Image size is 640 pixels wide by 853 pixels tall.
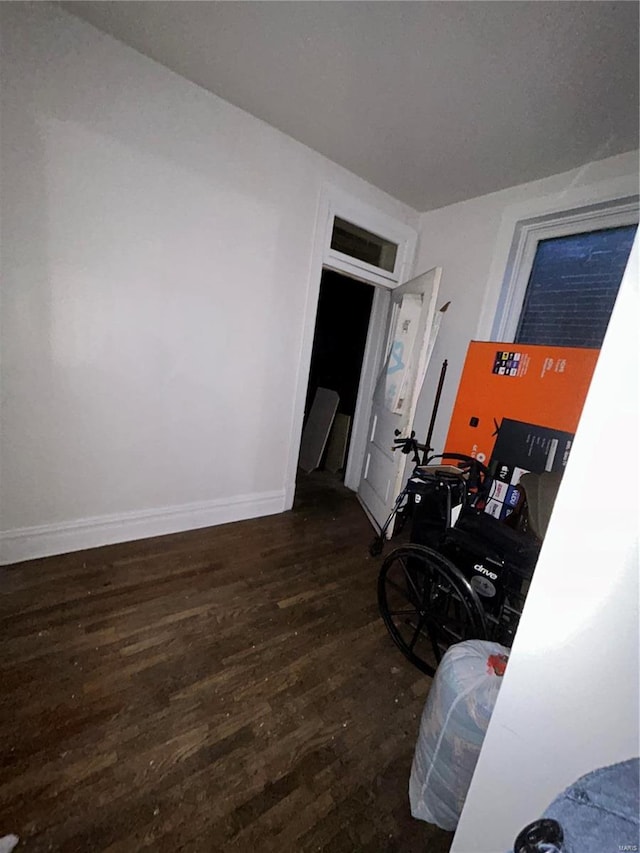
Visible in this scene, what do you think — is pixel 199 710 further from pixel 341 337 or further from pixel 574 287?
pixel 341 337

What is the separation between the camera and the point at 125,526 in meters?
2.10

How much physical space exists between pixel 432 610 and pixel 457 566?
0.25 meters

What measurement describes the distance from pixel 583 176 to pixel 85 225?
2.85 meters

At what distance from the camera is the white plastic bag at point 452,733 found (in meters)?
0.88

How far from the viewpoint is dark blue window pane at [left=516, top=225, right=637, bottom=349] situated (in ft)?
6.38

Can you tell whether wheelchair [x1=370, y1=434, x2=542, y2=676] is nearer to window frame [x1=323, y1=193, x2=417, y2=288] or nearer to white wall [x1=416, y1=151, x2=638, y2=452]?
white wall [x1=416, y1=151, x2=638, y2=452]

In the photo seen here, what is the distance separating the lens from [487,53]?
1.35 meters

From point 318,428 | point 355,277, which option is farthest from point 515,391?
point 318,428

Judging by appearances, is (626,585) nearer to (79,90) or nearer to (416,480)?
(416,480)

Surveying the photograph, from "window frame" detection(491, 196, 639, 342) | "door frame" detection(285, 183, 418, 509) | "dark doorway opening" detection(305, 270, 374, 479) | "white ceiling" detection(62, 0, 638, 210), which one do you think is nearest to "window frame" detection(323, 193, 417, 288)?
"door frame" detection(285, 183, 418, 509)

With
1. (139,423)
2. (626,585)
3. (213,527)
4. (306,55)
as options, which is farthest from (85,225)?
(626,585)

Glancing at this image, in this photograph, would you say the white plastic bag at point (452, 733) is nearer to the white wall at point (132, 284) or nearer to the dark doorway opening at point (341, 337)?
the white wall at point (132, 284)

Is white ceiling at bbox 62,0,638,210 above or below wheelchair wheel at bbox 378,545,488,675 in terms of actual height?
above

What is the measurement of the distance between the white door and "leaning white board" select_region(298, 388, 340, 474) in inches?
39.8
